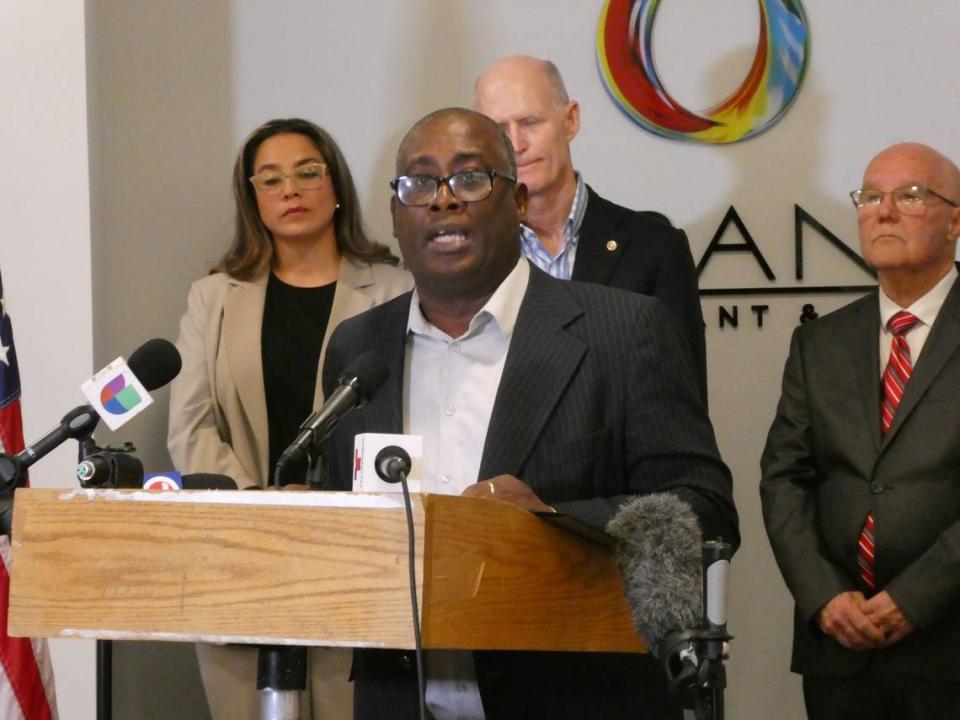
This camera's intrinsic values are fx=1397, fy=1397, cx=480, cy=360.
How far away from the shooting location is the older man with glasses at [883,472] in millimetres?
3406

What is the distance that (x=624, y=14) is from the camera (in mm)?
4805

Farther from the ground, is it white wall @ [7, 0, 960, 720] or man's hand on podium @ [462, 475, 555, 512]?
white wall @ [7, 0, 960, 720]

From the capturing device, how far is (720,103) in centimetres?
479

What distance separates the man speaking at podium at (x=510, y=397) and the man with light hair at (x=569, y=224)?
1.19 meters

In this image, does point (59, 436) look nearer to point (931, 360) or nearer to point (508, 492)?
point (508, 492)

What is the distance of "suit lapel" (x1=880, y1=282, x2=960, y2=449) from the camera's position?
3568 millimetres

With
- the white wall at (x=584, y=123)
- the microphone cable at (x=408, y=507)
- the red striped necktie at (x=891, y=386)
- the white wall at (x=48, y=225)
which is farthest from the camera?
the white wall at (x=584, y=123)

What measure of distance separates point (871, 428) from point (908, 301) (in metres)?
0.42

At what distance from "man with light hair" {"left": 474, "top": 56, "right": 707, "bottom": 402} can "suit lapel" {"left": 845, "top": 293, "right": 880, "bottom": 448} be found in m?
0.41

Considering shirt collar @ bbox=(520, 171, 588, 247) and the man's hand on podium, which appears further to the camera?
shirt collar @ bbox=(520, 171, 588, 247)

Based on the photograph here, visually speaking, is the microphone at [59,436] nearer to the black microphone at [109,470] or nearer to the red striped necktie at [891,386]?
the black microphone at [109,470]

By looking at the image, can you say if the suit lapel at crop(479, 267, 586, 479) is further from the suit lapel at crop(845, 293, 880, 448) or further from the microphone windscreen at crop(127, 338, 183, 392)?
the suit lapel at crop(845, 293, 880, 448)

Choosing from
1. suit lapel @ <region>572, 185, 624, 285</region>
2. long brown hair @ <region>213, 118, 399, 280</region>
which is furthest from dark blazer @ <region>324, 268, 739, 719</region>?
long brown hair @ <region>213, 118, 399, 280</region>

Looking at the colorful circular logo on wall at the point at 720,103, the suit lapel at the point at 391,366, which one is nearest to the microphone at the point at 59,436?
the suit lapel at the point at 391,366
